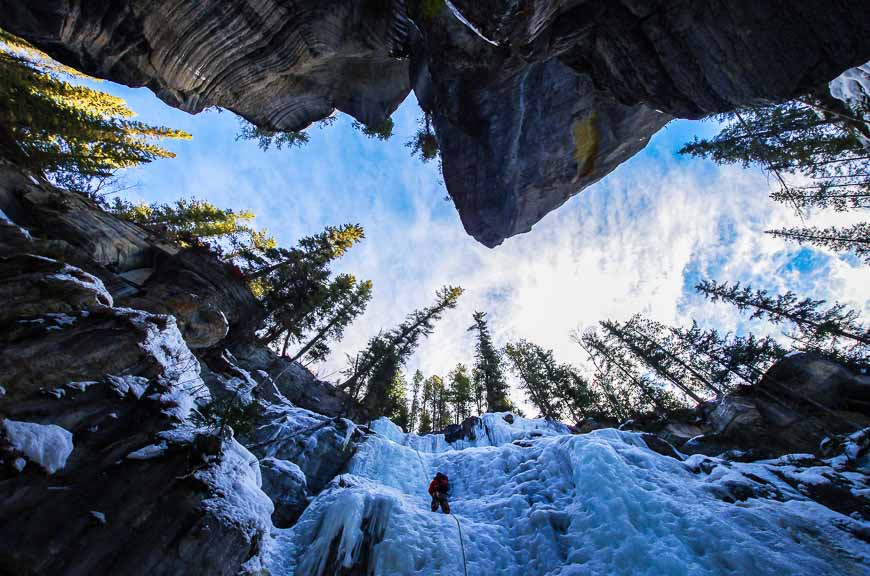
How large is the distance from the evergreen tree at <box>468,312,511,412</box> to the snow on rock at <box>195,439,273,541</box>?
21.9 metres

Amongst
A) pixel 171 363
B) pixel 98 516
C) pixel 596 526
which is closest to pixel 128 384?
pixel 171 363

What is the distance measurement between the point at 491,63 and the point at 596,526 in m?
13.3

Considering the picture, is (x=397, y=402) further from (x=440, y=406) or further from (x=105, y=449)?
(x=105, y=449)

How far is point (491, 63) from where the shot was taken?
986cm

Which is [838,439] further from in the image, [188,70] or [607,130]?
[188,70]

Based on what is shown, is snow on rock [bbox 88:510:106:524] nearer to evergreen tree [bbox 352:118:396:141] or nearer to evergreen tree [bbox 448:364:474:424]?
evergreen tree [bbox 352:118:396:141]

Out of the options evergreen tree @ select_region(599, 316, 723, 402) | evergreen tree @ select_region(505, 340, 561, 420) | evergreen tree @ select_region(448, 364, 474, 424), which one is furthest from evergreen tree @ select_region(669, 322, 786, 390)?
evergreen tree @ select_region(448, 364, 474, 424)

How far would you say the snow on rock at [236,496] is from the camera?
5395 mm

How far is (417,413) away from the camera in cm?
3562

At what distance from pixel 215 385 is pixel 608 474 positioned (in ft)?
48.8

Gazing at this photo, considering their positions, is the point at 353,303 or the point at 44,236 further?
the point at 353,303

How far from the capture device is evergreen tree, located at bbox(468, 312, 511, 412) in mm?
26109

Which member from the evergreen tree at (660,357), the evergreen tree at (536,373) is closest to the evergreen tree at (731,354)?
the evergreen tree at (660,357)

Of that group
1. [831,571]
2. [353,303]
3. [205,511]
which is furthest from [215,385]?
[831,571]
